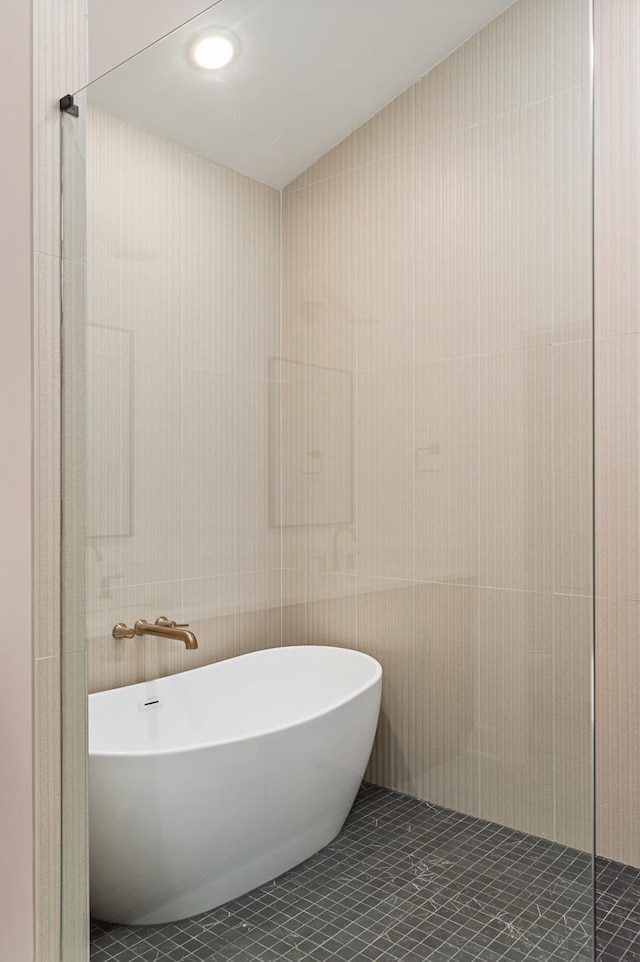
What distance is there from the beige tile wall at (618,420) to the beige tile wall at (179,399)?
4.24ft

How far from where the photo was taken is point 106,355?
1365 mm

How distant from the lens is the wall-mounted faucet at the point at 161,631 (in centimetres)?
129

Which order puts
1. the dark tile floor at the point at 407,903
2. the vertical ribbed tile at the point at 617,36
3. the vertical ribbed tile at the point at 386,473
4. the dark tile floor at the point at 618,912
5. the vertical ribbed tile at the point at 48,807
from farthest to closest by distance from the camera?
the vertical ribbed tile at the point at 617,36 < the dark tile floor at the point at 618,912 < the vertical ribbed tile at the point at 48,807 < the vertical ribbed tile at the point at 386,473 < the dark tile floor at the point at 407,903

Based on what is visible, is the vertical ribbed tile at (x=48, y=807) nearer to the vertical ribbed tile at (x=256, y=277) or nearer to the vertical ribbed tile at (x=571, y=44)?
the vertical ribbed tile at (x=256, y=277)

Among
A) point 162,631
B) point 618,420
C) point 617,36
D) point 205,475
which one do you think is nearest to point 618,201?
point 617,36

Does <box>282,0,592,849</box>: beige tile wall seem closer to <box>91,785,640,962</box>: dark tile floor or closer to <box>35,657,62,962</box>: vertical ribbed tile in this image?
<box>91,785,640,962</box>: dark tile floor

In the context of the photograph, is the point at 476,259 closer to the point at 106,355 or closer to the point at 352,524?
the point at 352,524

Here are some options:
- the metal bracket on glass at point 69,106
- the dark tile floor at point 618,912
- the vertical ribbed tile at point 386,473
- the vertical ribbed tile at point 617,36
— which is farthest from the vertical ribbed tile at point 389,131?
the dark tile floor at point 618,912

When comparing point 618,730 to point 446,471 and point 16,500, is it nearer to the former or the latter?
point 446,471

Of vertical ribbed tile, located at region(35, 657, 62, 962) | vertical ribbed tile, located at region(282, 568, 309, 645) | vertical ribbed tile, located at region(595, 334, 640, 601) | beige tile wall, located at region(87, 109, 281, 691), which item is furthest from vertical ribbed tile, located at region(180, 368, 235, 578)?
vertical ribbed tile, located at region(595, 334, 640, 601)

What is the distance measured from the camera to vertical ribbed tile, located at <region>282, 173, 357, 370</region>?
46.2 inches

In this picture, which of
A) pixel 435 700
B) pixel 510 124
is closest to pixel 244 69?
pixel 510 124

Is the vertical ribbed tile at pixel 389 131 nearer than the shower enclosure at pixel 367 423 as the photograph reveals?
No

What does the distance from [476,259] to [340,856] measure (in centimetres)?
94
